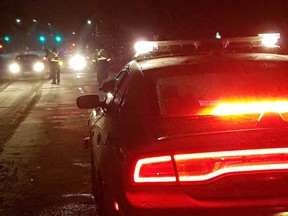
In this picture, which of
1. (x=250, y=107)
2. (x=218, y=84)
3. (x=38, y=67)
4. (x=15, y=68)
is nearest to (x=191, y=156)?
(x=250, y=107)

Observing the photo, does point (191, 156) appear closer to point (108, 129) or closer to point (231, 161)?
point (231, 161)

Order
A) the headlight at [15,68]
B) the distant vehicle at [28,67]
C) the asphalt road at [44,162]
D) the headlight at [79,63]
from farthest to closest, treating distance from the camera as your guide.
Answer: the headlight at [79,63] → the headlight at [15,68] → the distant vehicle at [28,67] → the asphalt road at [44,162]

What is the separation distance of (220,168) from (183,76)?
1533 mm

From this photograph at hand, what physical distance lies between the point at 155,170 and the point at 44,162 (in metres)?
6.07

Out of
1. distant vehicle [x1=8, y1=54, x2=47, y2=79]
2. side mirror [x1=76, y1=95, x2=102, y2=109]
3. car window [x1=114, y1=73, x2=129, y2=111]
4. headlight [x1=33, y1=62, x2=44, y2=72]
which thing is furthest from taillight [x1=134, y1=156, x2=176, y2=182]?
headlight [x1=33, y1=62, x2=44, y2=72]

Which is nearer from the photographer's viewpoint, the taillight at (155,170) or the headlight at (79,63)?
the taillight at (155,170)

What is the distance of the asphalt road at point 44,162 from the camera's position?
704 cm

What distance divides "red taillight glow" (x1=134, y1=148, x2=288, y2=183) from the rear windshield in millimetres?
1035

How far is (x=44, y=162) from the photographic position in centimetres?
948

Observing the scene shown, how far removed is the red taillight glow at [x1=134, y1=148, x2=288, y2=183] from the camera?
355 cm

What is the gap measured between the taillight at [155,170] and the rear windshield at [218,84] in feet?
3.25

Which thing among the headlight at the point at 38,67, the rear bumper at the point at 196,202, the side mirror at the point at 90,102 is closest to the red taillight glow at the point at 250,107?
the rear bumper at the point at 196,202

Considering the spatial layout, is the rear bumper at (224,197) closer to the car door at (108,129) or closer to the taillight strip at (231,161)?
the taillight strip at (231,161)

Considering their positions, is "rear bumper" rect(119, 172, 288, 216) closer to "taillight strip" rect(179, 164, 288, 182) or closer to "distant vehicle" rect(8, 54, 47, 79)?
"taillight strip" rect(179, 164, 288, 182)
